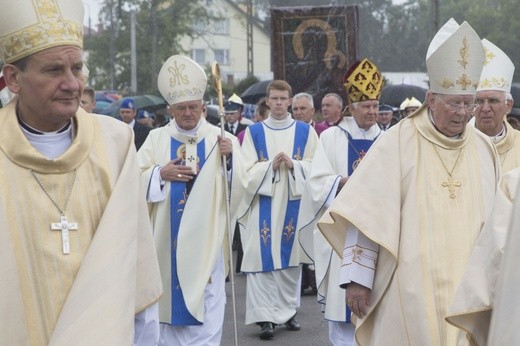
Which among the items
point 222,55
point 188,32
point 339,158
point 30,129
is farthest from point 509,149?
point 222,55

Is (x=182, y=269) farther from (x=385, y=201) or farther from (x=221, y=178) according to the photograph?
(x=385, y=201)

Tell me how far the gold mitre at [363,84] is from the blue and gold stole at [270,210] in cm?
220

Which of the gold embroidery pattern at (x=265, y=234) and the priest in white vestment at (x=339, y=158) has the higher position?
the priest in white vestment at (x=339, y=158)

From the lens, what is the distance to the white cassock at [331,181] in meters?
9.09

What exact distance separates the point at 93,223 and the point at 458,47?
10.4ft

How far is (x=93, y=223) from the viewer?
15.2 ft

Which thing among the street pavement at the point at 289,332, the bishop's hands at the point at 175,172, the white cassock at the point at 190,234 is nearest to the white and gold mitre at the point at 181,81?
the white cassock at the point at 190,234

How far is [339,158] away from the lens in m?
9.52

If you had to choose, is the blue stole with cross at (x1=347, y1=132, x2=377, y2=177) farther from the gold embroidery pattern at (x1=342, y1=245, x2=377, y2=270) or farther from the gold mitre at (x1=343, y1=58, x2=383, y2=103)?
the gold embroidery pattern at (x1=342, y1=245, x2=377, y2=270)

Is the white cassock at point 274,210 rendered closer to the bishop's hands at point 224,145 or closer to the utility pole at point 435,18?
the bishop's hands at point 224,145

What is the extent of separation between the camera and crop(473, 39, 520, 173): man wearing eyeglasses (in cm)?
794

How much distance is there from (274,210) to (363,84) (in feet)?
8.59

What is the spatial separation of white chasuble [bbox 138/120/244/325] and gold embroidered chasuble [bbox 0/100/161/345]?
4.39 m

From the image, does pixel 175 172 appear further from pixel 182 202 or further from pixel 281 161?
pixel 281 161
